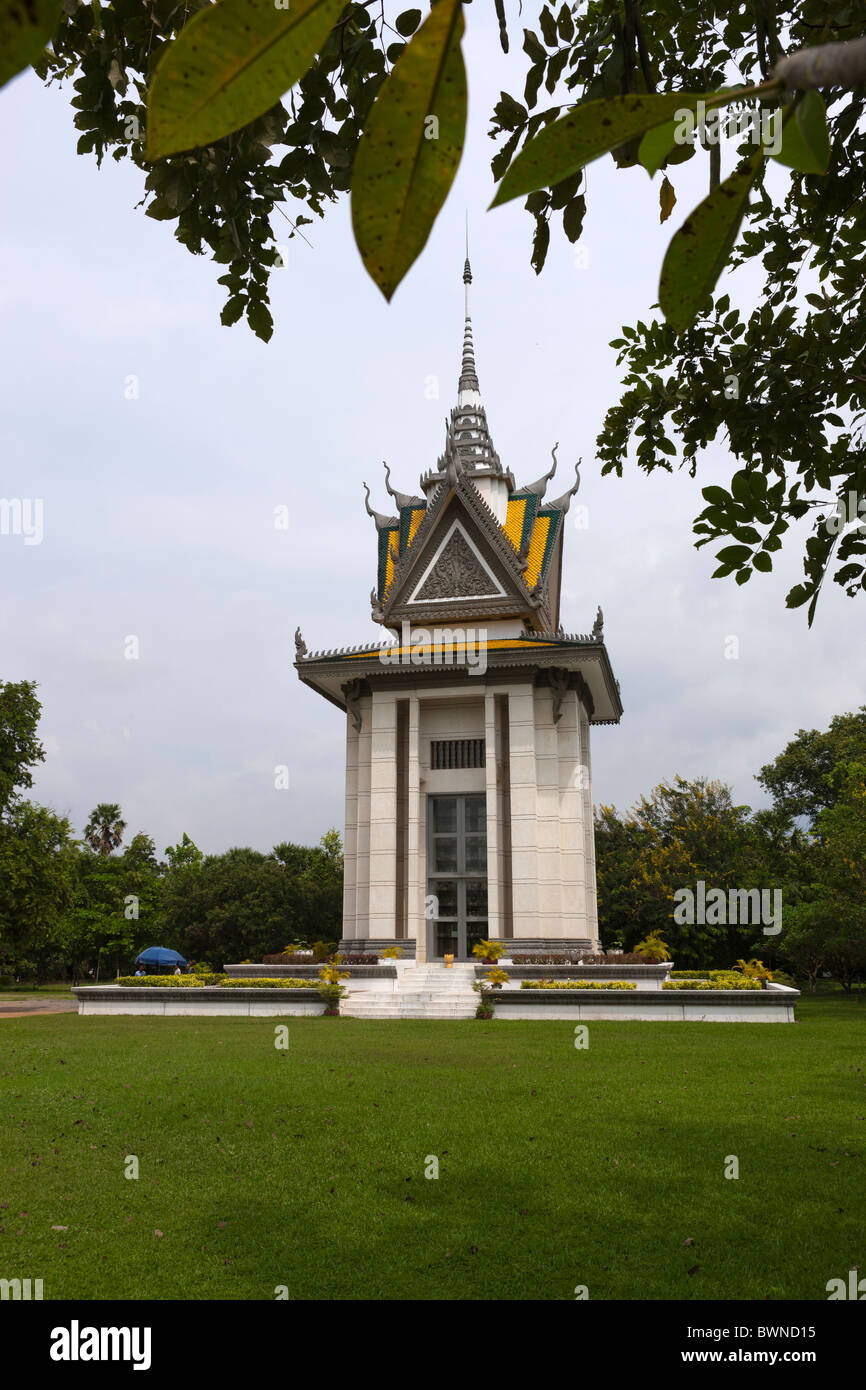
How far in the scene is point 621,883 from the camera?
32938 millimetres

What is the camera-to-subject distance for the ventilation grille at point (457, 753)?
25.5 meters

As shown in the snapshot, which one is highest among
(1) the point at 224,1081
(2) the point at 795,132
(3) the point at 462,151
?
(2) the point at 795,132

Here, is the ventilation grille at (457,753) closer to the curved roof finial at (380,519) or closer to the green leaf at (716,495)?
the curved roof finial at (380,519)

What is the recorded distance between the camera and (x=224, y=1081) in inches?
383

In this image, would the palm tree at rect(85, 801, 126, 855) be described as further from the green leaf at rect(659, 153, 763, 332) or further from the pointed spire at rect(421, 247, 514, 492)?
the green leaf at rect(659, 153, 763, 332)

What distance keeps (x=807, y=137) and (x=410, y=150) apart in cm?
38

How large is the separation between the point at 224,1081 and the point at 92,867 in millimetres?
36691

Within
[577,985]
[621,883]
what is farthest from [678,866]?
[577,985]

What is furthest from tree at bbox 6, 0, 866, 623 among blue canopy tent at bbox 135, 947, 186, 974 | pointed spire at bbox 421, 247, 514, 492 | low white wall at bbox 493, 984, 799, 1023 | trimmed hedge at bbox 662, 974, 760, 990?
blue canopy tent at bbox 135, 947, 186, 974

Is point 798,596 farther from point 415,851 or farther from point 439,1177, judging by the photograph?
point 415,851

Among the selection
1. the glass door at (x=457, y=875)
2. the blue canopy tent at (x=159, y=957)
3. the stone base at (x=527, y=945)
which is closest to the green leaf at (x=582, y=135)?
the stone base at (x=527, y=945)

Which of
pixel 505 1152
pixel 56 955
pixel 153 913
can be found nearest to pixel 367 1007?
pixel 505 1152

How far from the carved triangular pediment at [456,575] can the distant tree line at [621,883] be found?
34.8 ft
